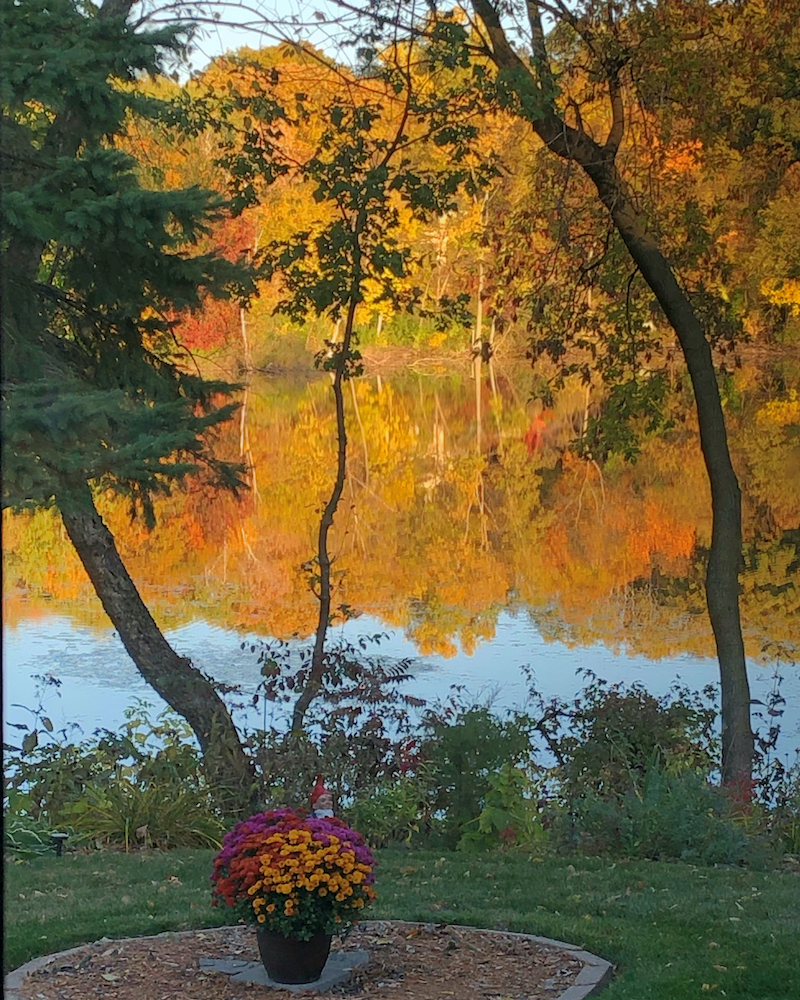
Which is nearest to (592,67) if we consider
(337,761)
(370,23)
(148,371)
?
(370,23)

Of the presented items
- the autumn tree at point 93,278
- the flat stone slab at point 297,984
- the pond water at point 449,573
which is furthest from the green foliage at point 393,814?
the flat stone slab at point 297,984

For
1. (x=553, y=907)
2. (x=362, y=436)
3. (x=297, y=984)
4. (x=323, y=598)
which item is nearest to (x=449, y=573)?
(x=323, y=598)

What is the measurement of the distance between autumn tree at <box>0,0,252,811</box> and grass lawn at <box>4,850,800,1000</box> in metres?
1.15

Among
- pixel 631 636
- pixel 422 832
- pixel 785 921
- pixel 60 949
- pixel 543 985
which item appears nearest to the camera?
pixel 543 985

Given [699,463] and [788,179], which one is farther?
[699,463]

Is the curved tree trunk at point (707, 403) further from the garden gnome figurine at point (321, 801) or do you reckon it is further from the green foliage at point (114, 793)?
the green foliage at point (114, 793)

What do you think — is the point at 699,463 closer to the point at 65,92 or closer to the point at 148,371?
the point at 148,371

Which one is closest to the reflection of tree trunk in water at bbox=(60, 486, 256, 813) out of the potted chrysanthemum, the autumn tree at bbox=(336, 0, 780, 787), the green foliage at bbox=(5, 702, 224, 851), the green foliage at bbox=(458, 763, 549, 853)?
the green foliage at bbox=(5, 702, 224, 851)

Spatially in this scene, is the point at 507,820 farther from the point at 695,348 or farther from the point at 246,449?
the point at 246,449

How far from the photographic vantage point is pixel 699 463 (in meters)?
14.9

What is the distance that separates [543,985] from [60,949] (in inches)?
49.8

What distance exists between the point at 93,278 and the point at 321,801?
2.30 metres

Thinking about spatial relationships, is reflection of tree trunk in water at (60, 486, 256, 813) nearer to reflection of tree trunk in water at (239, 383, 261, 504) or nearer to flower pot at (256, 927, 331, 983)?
flower pot at (256, 927, 331, 983)

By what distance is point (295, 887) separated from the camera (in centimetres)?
277
